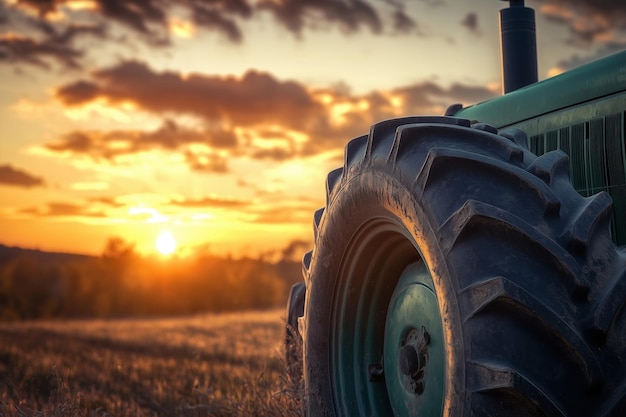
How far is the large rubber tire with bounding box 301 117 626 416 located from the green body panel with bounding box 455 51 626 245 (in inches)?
20.6

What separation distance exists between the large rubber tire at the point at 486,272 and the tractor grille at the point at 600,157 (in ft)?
1.70

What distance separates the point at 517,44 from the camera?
4.49 meters

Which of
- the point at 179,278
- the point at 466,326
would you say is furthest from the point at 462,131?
the point at 179,278

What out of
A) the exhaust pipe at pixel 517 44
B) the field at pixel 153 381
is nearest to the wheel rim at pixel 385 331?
the field at pixel 153 381

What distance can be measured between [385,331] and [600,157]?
1233 mm

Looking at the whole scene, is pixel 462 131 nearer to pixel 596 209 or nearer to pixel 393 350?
pixel 596 209

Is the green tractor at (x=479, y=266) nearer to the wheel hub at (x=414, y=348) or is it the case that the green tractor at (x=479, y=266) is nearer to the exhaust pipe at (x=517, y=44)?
the wheel hub at (x=414, y=348)

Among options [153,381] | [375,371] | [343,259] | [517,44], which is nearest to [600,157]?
[343,259]

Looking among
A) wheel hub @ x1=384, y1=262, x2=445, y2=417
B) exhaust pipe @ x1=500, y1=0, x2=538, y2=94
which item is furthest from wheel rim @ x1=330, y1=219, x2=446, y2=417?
exhaust pipe @ x1=500, y1=0, x2=538, y2=94

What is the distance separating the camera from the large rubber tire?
6.64 feet

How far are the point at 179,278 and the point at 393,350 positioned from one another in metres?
39.4

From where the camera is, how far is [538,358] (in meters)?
2.02

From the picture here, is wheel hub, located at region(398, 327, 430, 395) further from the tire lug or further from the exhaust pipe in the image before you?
the exhaust pipe

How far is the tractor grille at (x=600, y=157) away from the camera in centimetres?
306
